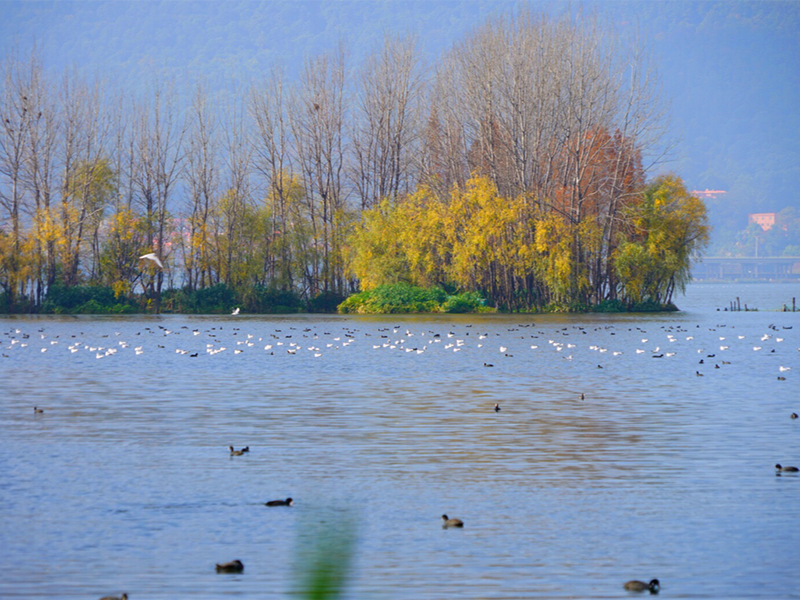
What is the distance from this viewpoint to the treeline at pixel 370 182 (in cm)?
6969

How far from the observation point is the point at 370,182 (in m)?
83.2

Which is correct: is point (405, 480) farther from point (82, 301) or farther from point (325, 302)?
point (325, 302)

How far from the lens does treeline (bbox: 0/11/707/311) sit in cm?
6969

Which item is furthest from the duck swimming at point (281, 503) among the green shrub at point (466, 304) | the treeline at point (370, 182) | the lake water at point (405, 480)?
the green shrub at point (466, 304)

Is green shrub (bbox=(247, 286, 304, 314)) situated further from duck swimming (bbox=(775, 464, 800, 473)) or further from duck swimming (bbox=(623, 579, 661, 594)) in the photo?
duck swimming (bbox=(623, 579, 661, 594))

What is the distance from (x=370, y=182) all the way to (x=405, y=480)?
70.5 metres

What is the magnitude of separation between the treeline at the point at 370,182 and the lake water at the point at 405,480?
39.2 metres

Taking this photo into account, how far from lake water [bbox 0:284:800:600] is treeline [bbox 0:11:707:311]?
39.2m

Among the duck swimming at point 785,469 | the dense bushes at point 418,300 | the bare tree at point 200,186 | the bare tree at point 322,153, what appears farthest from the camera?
the bare tree at point 322,153

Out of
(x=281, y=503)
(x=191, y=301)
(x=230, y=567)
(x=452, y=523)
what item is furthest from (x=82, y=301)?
(x=230, y=567)

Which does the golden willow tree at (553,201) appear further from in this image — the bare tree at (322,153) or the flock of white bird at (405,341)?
the flock of white bird at (405,341)

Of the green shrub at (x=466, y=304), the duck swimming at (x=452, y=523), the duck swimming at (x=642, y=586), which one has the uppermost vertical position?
the green shrub at (x=466, y=304)

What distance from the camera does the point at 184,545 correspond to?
10445 millimetres

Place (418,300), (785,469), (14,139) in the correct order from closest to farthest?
(785,469)
(418,300)
(14,139)
